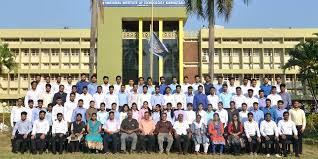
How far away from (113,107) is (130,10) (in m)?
31.2

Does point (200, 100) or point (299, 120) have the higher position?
point (200, 100)

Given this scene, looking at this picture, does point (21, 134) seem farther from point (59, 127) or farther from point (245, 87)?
point (245, 87)

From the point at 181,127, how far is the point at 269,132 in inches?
105

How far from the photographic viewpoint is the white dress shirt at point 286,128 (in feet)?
47.0

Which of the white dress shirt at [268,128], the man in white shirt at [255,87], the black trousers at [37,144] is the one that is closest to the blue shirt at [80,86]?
the black trousers at [37,144]

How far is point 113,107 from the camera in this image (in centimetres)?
1482

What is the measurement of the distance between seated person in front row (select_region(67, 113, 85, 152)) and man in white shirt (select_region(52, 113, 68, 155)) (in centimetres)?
22

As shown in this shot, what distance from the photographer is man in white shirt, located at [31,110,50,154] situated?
46.8ft

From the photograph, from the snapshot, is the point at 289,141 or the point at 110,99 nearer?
the point at 289,141

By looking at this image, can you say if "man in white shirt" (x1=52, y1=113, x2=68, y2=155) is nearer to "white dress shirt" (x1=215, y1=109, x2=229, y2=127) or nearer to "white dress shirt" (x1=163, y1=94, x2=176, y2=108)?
"white dress shirt" (x1=163, y1=94, x2=176, y2=108)

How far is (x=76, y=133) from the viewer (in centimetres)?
1430

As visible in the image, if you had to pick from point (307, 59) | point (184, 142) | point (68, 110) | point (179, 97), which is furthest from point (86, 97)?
point (307, 59)

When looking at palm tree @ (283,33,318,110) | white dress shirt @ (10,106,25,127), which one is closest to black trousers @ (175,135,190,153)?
white dress shirt @ (10,106,25,127)

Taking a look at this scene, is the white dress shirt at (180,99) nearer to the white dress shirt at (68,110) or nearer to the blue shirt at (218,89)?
the blue shirt at (218,89)
